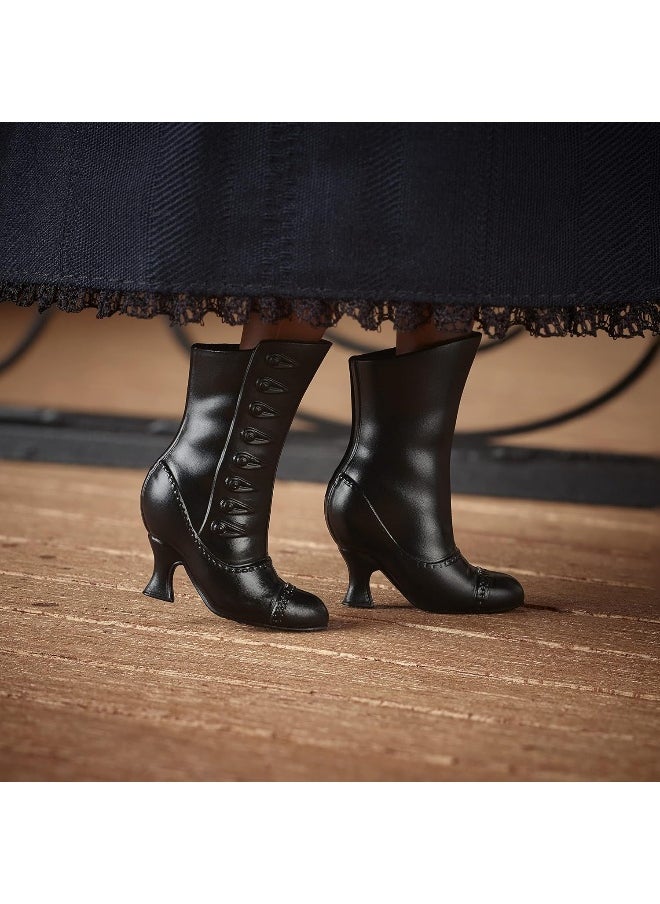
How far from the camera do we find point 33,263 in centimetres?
83

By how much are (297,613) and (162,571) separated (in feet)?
0.45

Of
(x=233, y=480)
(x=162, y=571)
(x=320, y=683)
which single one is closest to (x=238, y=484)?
(x=233, y=480)

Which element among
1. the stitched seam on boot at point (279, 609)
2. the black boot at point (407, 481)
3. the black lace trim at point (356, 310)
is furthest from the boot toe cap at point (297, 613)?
the black lace trim at point (356, 310)

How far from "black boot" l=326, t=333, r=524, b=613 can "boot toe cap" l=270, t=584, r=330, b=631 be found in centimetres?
10

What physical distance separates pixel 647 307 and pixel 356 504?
33cm

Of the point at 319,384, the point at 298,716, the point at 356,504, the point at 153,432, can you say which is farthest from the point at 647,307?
the point at 153,432

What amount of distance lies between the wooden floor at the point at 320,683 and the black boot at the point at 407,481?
0.04m

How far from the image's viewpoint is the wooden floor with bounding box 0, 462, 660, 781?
598 mm

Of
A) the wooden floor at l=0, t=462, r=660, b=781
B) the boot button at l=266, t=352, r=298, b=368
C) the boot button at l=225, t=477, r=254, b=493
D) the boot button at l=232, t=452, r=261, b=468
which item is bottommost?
the wooden floor at l=0, t=462, r=660, b=781

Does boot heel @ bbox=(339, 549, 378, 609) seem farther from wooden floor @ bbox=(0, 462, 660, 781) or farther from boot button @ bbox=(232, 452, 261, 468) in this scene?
boot button @ bbox=(232, 452, 261, 468)

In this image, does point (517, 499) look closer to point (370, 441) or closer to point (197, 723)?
point (370, 441)

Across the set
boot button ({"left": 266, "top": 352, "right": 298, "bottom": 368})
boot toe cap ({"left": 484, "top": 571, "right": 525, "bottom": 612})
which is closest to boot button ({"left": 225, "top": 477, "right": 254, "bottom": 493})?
boot button ({"left": 266, "top": 352, "right": 298, "bottom": 368})

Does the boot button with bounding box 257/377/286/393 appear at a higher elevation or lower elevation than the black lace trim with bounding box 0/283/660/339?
lower

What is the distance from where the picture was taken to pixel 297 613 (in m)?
0.87
